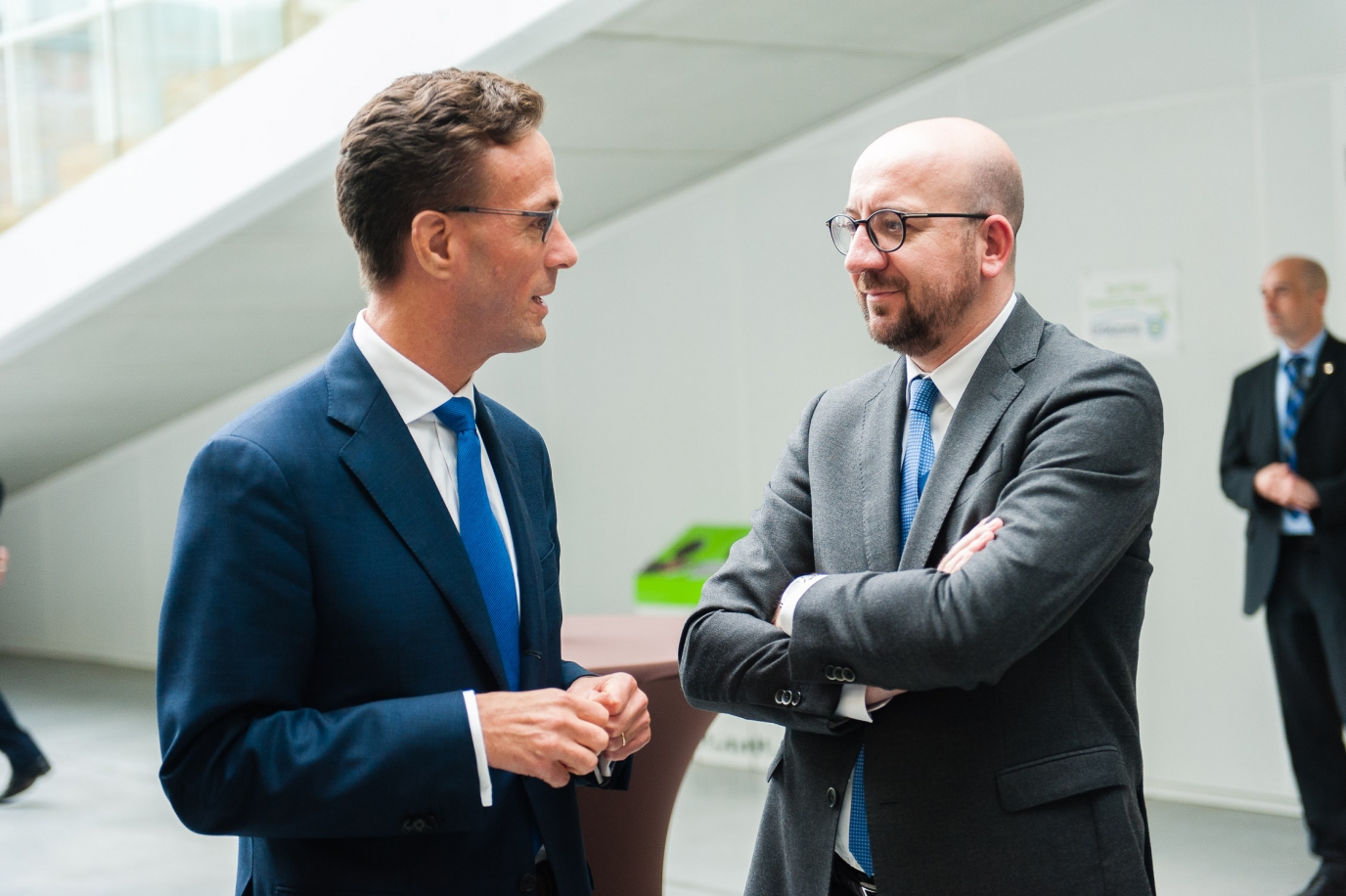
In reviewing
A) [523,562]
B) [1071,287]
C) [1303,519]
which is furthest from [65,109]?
[1303,519]

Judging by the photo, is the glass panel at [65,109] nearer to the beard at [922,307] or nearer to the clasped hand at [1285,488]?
the beard at [922,307]

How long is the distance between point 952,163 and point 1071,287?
4045mm

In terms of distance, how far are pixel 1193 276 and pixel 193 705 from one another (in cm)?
486

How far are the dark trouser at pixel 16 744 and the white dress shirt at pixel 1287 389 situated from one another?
5.36m

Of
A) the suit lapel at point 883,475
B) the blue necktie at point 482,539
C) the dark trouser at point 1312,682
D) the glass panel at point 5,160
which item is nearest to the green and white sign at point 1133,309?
the dark trouser at point 1312,682

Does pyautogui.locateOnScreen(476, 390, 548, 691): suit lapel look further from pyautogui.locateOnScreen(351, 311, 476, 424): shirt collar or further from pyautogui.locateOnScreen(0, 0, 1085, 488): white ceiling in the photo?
pyautogui.locateOnScreen(0, 0, 1085, 488): white ceiling

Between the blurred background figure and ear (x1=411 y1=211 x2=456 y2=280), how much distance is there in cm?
498

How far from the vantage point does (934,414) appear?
6.45 ft

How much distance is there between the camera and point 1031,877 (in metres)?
1.69

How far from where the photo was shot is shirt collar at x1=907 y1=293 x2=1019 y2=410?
75.4 inches

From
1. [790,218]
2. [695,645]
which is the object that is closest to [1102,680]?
[695,645]

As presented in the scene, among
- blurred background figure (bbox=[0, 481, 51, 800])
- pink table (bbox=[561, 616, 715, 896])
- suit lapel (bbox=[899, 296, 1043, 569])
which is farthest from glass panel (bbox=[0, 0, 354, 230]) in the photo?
suit lapel (bbox=[899, 296, 1043, 569])

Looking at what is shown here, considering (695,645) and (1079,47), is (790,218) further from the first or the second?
(695,645)

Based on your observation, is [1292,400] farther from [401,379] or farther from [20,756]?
[20,756]
